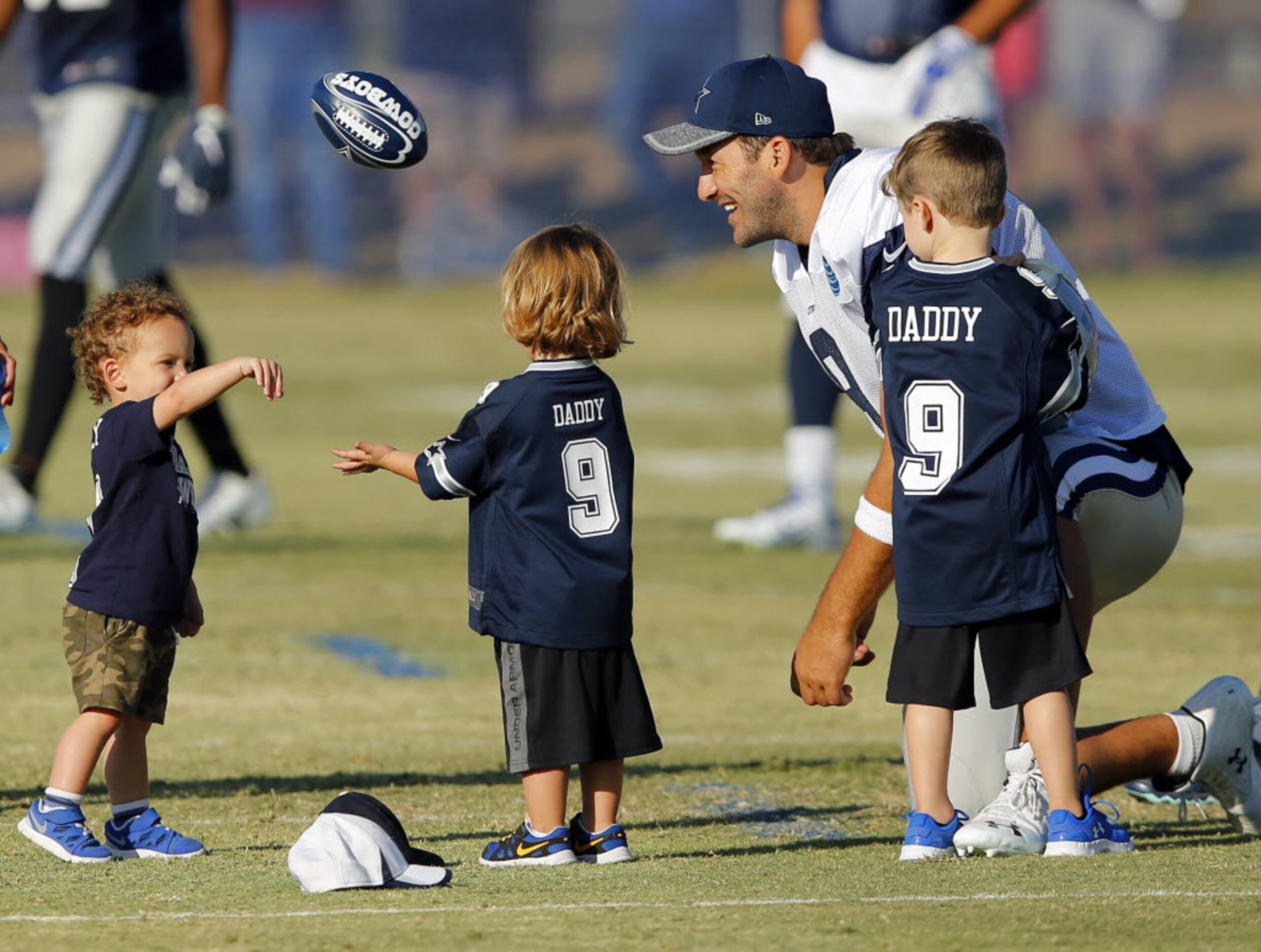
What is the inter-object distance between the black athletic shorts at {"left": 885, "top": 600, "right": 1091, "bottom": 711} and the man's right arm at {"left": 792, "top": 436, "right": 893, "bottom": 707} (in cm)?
23

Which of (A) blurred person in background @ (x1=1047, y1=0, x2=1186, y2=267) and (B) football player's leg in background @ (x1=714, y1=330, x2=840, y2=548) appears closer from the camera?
(B) football player's leg in background @ (x1=714, y1=330, x2=840, y2=548)

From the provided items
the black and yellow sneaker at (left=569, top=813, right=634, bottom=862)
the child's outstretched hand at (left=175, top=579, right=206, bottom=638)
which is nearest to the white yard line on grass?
the child's outstretched hand at (left=175, top=579, right=206, bottom=638)

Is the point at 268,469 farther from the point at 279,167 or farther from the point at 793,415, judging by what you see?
the point at 279,167

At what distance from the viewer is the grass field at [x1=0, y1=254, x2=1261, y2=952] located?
3.56 meters

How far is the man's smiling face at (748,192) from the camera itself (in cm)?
450

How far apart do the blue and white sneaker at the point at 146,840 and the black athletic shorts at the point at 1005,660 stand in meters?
1.31

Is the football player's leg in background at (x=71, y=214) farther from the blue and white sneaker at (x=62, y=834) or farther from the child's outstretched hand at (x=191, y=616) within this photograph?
the blue and white sneaker at (x=62, y=834)

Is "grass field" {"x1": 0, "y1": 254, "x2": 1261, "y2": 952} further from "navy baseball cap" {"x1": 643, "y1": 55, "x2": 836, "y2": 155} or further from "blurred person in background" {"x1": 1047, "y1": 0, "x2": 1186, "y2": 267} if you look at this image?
"blurred person in background" {"x1": 1047, "y1": 0, "x2": 1186, "y2": 267}

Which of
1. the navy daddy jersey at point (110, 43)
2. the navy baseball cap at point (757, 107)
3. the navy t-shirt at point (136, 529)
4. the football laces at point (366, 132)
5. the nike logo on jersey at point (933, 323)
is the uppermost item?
the navy daddy jersey at point (110, 43)

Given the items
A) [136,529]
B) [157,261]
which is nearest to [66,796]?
[136,529]

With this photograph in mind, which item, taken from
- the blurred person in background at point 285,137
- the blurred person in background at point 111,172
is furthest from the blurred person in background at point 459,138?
the blurred person in background at point 111,172

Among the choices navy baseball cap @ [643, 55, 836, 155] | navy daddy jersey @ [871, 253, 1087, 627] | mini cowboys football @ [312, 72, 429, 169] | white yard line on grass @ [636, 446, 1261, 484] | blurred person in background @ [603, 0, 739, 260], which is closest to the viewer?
navy daddy jersey @ [871, 253, 1087, 627]

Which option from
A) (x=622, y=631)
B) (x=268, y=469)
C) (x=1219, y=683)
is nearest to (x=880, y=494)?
(x=622, y=631)

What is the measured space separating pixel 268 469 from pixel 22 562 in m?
3.57
